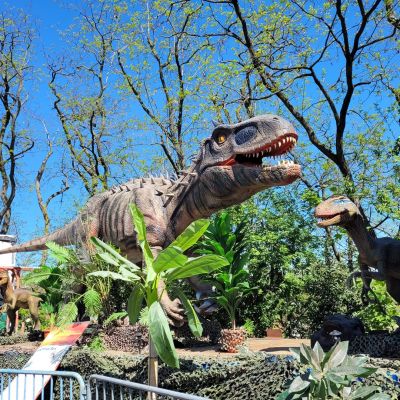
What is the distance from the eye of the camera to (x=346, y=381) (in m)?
3.04

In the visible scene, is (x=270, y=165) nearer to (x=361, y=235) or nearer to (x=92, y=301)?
(x=361, y=235)

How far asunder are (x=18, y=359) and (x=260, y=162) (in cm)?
433

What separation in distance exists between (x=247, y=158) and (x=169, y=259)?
8.21 ft

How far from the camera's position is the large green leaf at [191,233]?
15.0 ft

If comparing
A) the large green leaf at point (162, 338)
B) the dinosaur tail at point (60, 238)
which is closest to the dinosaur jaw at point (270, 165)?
the large green leaf at point (162, 338)

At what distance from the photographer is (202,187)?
270 inches

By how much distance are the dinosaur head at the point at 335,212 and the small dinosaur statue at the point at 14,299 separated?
7.56 metres

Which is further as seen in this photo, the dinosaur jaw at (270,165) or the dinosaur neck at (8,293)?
the dinosaur neck at (8,293)

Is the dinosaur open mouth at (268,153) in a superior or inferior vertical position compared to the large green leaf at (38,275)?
superior

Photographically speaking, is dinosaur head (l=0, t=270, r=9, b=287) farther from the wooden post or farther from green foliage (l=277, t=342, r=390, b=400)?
green foliage (l=277, t=342, r=390, b=400)

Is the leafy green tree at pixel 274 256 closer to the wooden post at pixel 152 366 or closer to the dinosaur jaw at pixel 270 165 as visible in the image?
the dinosaur jaw at pixel 270 165

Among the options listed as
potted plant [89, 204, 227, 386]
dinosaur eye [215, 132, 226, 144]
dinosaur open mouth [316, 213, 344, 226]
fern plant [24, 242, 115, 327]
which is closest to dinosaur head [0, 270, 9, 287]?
fern plant [24, 242, 115, 327]

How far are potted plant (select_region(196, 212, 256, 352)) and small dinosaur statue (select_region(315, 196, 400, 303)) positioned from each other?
121 cm

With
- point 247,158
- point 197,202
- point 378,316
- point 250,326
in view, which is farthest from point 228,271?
point 378,316
